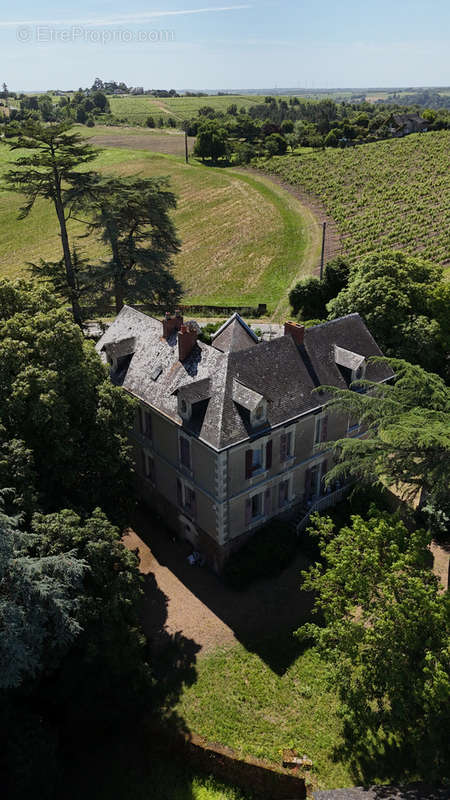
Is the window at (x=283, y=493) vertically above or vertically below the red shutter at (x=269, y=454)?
below

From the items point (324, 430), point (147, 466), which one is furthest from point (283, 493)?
point (147, 466)

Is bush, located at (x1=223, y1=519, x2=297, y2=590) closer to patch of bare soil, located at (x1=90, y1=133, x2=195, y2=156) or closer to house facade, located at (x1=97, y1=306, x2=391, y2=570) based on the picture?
house facade, located at (x1=97, y1=306, x2=391, y2=570)

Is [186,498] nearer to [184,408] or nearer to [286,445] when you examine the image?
[184,408]

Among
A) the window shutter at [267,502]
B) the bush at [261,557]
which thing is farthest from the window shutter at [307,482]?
the bush at [261,557]

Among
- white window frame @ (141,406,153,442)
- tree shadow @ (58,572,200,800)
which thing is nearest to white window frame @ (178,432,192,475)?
white window frame @ (141,406,153,442)

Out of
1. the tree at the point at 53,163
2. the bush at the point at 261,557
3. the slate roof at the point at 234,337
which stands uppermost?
the tree at the point at 53,163

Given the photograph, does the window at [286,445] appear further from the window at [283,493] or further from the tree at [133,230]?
the tree at [133,230]

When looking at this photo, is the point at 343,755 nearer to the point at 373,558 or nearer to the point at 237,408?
the point at 373,558
